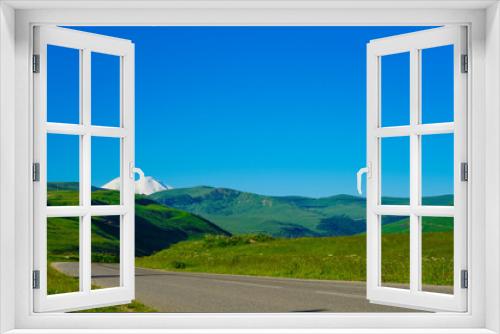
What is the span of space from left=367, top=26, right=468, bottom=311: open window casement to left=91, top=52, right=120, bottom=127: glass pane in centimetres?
163

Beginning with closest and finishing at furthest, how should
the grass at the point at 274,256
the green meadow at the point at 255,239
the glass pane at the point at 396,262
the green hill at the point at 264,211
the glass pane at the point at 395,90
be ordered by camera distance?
the glass pane at the point at 395,90 < the glass pane at the point at 396,262 < the grass at the point at 274,256 < the green meadow at the point at 255,239 < the green hill at the point at 264,211

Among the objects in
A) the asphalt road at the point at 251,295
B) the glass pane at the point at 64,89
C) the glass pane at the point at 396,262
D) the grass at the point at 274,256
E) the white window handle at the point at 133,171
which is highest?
the glass pane at the point at 64,89

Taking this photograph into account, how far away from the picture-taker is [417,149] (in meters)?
3.47

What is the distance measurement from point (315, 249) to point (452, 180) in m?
14.8

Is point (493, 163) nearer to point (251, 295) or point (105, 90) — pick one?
point (105, 90)

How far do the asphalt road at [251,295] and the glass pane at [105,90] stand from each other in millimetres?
4218

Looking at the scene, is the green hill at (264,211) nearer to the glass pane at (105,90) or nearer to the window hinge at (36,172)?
the glass pane at (105,90)

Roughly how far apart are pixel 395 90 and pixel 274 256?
13454mm

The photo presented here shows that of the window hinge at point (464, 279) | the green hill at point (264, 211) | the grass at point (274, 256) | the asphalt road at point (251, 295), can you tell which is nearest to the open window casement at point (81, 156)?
the window hinge at point (464, 279)

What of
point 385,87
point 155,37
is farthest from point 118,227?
point 155,37

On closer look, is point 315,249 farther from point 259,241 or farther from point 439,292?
point 439,292

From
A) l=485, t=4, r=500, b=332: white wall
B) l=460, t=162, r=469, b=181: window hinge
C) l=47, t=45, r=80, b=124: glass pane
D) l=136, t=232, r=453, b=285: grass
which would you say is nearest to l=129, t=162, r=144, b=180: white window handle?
l=47, t=45, r=80, b=124: glass pane

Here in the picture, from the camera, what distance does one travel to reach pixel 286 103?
1789 cm

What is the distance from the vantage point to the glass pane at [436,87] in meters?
3.48
